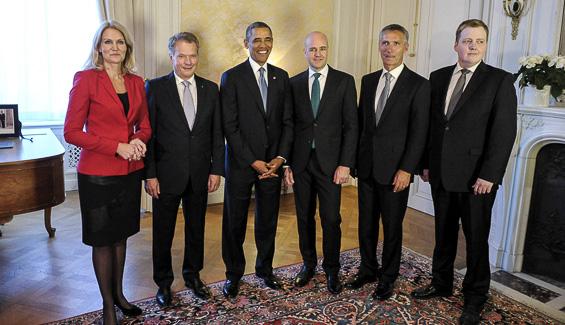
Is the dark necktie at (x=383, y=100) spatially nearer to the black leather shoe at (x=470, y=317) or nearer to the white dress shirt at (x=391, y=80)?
the white dress shirt at (x=391, y=80)

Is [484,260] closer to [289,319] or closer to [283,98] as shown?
[289,319]

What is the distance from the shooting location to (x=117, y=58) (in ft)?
7.58

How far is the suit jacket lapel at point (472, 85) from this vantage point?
2.59 meters

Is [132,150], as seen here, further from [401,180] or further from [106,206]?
[401,180]

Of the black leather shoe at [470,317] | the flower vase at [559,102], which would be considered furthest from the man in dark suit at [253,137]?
the flower vase at [559,102]

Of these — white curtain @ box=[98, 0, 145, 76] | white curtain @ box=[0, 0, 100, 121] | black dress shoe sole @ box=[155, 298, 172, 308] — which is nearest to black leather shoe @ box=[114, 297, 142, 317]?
black dress shoe sole @ box=[155, 298, 172, 308]

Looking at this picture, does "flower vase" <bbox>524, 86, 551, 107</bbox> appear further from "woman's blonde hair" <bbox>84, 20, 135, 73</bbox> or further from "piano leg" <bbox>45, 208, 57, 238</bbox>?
"piano leg" <bbox>45, 208, 57, 238</bbox>

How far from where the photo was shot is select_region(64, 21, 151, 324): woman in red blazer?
224cm

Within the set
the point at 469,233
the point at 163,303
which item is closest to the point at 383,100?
the point at 469,233

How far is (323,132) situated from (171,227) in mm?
1061

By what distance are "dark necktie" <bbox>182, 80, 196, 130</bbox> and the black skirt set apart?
43cm

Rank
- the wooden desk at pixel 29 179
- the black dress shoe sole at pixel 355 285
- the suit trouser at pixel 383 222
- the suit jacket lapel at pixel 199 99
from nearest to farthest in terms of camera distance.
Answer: the wooden desk at pixel 29 179, the suit jacket lapel at pixel 199 99, the suit trouser at pixel 383 222, the black dress shoe sole at pixel 355 285

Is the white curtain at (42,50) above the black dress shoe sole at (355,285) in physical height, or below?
above

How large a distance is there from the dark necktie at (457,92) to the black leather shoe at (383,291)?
3.63 ft
